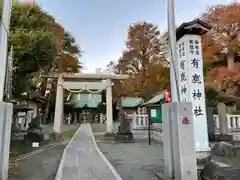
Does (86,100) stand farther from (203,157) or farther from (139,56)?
(203,157)

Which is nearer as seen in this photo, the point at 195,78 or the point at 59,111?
the point at 195,78

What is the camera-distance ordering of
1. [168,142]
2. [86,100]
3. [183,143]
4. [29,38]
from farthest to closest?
[86,100] < [29,38] < [168,142] < [183,143]

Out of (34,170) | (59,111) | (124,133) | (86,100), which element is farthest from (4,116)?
(86,100)

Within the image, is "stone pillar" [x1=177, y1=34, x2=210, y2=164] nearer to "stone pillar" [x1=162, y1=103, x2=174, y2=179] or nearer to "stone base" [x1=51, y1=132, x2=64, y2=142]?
"stone pillar" [x1=162, y1=103, x2=174, y2=179]

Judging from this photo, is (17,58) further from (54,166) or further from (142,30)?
(142,30)

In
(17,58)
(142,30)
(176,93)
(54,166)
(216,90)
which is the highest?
(142,30)

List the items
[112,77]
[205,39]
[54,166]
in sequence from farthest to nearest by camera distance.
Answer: [112,77]
[205,39]
[54,166]

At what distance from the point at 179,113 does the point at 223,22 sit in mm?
8556

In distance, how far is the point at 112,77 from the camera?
53.5ft

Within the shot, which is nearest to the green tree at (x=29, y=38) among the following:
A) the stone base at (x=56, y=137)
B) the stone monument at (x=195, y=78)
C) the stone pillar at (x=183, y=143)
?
the stone base at (x=56, y=137)

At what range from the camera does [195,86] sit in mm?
6969

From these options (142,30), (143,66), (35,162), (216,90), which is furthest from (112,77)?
(35,162)

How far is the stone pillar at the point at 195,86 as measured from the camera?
6.77 metres

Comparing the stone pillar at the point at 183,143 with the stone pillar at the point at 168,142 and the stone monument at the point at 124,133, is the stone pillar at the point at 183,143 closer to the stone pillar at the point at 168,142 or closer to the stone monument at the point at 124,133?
the stone pillar at the point at 168,142
